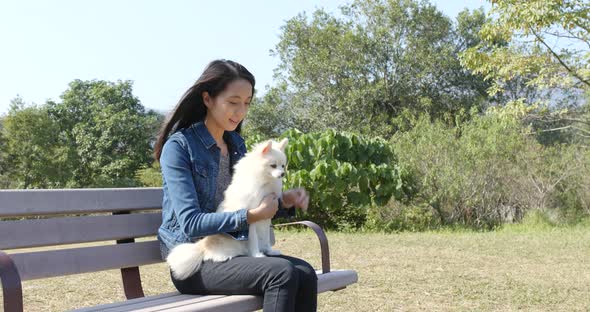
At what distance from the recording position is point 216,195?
9.93 ft

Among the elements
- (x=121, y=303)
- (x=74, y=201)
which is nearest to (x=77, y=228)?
(x=74, y=201)

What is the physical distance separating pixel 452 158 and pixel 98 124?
1107 inches

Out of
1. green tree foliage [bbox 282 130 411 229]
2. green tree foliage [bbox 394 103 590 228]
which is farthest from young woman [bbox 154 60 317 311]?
green tree foliage [bbox 394 103 590 228]

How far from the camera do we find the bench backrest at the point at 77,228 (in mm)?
2691

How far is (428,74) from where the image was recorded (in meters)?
27.9

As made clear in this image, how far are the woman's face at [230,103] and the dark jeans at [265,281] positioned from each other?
66 cm

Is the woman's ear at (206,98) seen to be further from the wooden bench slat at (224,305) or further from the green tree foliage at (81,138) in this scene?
the green tree foliage at (81,138)

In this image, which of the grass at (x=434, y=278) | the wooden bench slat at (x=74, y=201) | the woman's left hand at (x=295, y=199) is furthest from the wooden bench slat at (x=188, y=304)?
the grass at (x=434, y=278)

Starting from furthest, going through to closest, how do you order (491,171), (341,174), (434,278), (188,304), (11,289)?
(491,171) < (341,174) < (434,278) < (188,304) < (11,289)

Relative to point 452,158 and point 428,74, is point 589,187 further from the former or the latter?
point 428,74

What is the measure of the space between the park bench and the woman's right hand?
1.04ft

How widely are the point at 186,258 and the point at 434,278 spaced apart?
12.2 ft

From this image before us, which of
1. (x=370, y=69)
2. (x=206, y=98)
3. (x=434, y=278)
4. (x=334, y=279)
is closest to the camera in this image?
(x=206, y=98)

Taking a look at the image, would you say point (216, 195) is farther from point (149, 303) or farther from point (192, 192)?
point (149, 303)
